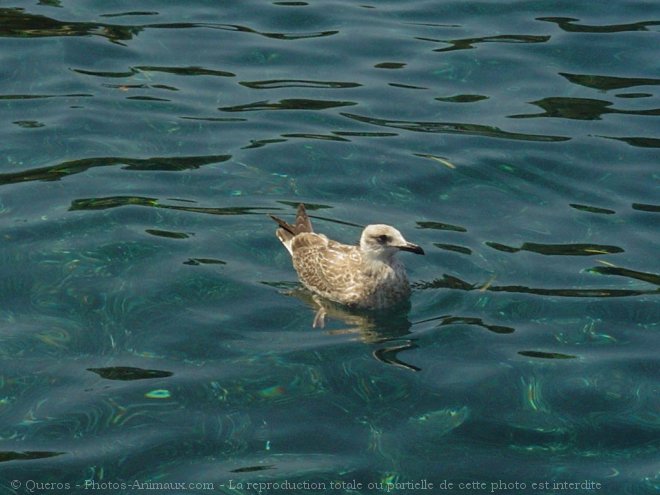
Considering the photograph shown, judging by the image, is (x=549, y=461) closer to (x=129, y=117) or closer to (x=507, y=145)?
(x=507, y=145)

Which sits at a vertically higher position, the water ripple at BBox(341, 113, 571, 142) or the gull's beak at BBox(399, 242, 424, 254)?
the water ripple at BBox(341, 113, 571, 142)

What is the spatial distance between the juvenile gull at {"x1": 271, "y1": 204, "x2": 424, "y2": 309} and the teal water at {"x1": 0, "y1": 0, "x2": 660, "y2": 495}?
0.24 meters

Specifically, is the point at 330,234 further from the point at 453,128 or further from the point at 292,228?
the point at 453,128

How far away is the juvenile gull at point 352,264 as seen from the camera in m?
13.4

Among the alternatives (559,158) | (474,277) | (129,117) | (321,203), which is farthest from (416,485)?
(129,117)

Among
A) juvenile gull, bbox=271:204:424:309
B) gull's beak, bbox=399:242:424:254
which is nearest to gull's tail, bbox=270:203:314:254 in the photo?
juvenile gull, bbox=271:204:424:309

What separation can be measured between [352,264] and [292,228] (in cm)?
81

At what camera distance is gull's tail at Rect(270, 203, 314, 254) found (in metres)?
14.2

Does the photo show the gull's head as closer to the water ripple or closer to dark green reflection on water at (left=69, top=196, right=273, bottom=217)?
dark green reflection on water at (left=69, top=196, right=273, bottom=217)

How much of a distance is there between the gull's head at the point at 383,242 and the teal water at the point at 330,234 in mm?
589

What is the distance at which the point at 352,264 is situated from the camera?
13.8 metres

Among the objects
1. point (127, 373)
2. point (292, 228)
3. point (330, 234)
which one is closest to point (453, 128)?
point (330, 234)

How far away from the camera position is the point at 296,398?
11906 mm

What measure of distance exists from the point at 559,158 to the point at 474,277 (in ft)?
10.1
